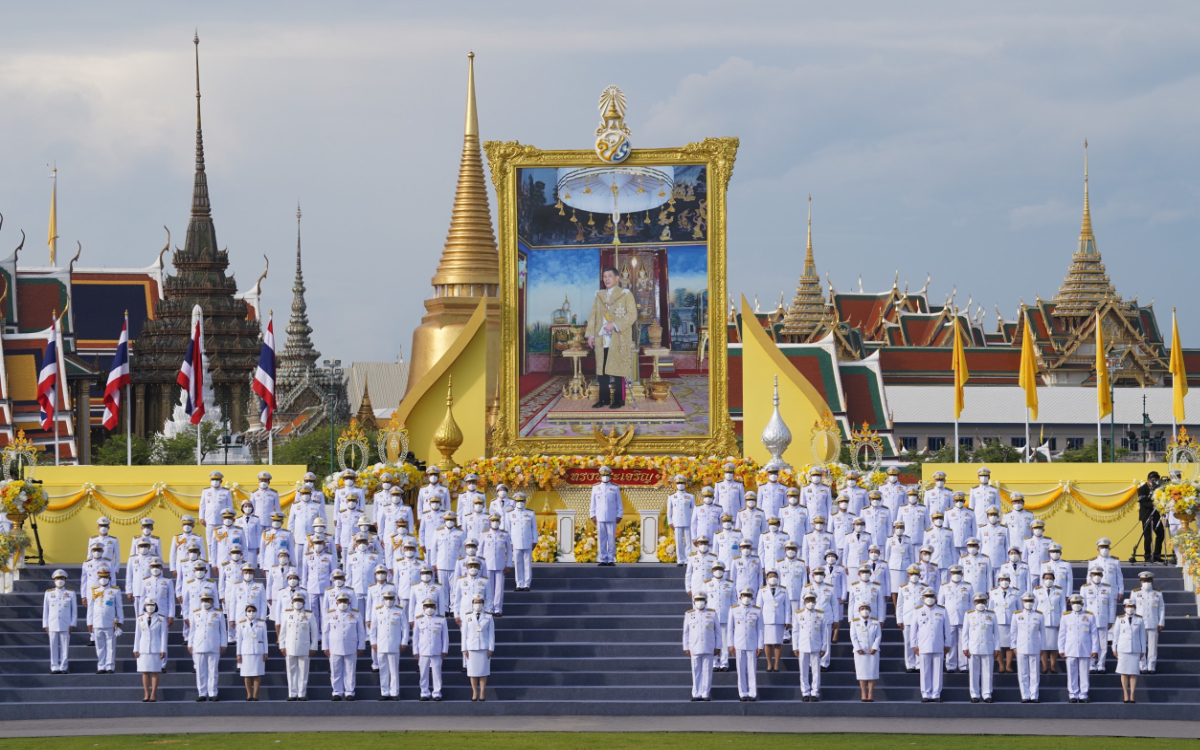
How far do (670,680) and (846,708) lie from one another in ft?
6.69

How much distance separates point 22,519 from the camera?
2195 cm

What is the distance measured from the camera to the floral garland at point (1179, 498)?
2030cm

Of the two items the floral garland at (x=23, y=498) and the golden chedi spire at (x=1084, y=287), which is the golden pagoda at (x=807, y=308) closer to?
the golden chedi spire at (x=1084, y=287)

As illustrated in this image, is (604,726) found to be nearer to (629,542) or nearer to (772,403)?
(629,542)

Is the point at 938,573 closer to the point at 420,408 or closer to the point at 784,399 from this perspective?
the point at 784,399

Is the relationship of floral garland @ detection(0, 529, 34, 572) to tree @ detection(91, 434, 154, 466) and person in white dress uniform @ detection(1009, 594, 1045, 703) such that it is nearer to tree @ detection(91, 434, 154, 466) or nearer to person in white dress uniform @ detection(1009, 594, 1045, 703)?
person in white dress uniform @ detection(1009, 594, 1045, 703)

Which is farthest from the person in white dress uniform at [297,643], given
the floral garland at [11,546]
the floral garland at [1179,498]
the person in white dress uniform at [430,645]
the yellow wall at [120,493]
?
the floral garland at [1179,498]

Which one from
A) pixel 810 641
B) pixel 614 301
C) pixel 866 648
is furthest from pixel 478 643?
pixel 614 301

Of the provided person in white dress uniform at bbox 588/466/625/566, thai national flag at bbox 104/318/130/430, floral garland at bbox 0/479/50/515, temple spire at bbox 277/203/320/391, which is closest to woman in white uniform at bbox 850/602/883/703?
person in white dress uniform at bbox 588/466/625/566

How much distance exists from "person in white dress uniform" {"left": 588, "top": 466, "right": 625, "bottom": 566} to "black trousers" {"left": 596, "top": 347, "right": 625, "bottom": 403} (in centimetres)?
304

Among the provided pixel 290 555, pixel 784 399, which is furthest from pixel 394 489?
pixel 784 399

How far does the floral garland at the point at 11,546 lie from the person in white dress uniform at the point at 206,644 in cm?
414

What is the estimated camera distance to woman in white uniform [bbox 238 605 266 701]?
18.0 metres

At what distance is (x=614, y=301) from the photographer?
980 inches
